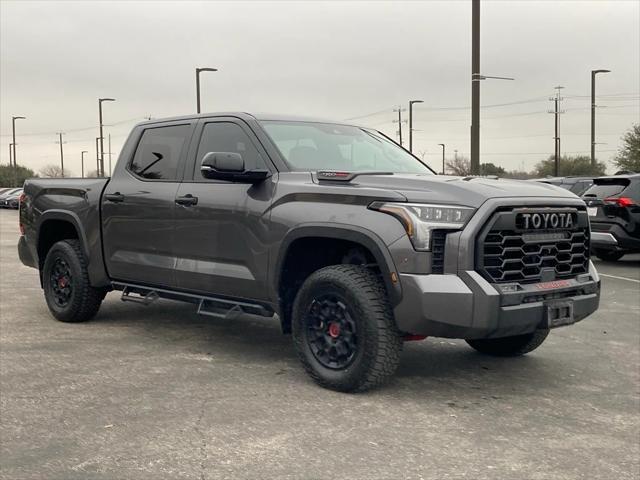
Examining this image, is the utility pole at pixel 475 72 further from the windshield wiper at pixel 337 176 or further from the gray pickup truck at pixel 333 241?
the windshield wiper at pixel 337 176

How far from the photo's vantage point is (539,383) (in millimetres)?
5172

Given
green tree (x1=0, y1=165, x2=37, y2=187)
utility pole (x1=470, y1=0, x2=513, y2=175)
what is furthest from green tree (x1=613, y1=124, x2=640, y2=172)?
green tree (x1=0, y1=165, x2=37, y2=187)

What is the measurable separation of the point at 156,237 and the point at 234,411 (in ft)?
7.22

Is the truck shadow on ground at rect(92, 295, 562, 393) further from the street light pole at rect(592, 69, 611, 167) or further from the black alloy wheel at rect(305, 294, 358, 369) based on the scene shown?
the street light pole at rect(592, 69, 611, 167)

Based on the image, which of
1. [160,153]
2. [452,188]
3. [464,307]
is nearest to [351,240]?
[452,188]

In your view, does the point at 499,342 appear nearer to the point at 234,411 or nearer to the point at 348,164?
the point at 348,164

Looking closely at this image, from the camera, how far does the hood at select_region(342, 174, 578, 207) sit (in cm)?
442

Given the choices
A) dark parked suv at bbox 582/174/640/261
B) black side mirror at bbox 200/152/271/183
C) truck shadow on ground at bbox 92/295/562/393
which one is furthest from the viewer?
dark parked suv at bbox 582/174/640/261

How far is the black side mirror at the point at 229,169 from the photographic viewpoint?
16.7ft

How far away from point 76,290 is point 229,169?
2665mm

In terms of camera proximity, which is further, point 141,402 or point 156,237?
point 156,237

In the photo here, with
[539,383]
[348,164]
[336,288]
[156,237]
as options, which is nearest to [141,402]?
[336,288]

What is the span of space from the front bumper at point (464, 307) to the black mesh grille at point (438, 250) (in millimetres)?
57

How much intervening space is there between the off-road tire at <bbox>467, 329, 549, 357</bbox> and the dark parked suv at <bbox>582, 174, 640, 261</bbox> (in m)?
7.19
